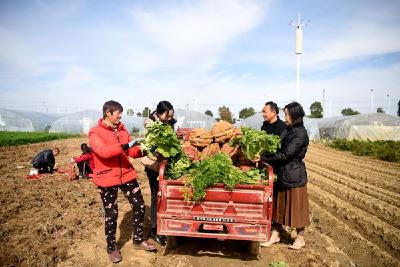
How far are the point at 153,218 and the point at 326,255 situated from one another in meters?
2.96

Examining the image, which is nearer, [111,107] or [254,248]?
[111,107]

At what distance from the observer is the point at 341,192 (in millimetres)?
9859

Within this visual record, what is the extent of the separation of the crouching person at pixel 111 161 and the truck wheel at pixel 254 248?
6.61ft

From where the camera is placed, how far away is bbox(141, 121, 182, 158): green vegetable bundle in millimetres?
4969

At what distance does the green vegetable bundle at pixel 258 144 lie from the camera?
208 inches

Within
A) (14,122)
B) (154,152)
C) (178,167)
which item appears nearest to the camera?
(178,167)

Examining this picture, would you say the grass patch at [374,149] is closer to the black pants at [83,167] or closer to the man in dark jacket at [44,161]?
the black pants at [83,167]

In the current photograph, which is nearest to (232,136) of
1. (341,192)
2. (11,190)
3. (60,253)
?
(60,253)

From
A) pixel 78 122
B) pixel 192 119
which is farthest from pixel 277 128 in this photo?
pixel 78 122

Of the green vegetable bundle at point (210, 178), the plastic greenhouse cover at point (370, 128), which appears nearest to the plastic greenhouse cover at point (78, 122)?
the plastic greenhouse cover at point (370, 128)

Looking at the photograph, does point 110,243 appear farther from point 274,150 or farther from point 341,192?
point 341,192

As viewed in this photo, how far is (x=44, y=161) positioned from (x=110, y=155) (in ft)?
26.8

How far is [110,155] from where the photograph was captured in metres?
4.55

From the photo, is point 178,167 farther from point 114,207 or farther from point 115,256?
point 115,256
